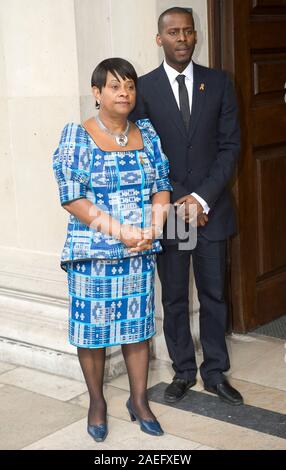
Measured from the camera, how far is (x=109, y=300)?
363 cm

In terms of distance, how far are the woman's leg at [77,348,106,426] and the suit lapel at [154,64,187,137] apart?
1.16 metres

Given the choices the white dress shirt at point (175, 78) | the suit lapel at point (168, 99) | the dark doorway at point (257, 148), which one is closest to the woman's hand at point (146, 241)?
the suit lapel at point (168, 99)

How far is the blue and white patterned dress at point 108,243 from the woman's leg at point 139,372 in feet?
0.23

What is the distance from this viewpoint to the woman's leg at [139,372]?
3.78 m

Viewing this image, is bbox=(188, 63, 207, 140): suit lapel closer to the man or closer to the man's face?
the man

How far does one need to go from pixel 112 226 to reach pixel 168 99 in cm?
82

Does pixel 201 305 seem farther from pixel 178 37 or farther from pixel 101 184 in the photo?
pixel 178 37

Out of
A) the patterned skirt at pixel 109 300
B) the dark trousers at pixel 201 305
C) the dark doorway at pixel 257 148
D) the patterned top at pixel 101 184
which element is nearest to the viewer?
the patterned top at pixel 101 184

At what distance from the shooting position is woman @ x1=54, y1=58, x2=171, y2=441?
3506 mm

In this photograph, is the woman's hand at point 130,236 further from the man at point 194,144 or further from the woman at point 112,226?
the man at point 194,144

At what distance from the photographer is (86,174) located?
3.49 m

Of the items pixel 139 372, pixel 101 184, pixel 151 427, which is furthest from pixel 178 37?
pixel 151 427

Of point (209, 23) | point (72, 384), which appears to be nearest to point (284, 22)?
point (209, 23)
